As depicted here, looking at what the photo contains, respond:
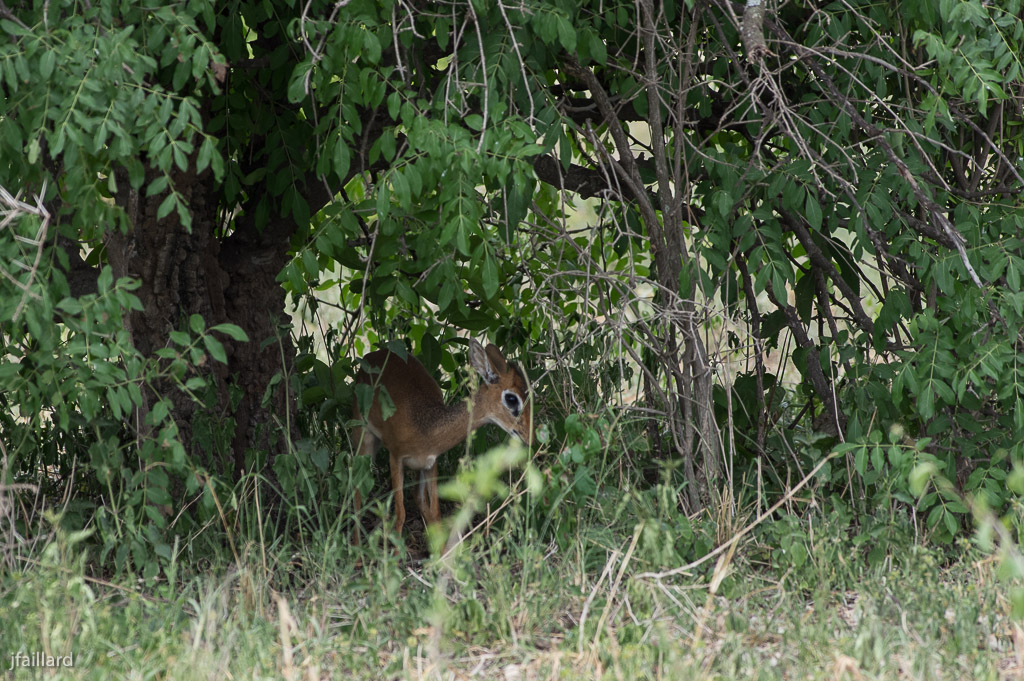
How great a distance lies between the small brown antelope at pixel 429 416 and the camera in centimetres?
543

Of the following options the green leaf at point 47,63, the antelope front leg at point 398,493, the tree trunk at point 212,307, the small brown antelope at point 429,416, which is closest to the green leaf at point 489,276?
the tree trunk at point 212,307

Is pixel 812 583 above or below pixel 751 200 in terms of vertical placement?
below

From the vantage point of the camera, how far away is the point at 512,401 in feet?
18.0

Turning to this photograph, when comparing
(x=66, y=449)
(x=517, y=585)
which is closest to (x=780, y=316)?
(x=517, y=585)

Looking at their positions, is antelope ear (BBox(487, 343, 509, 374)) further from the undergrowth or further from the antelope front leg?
the undergrowth

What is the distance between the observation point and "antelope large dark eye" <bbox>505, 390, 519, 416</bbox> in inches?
215

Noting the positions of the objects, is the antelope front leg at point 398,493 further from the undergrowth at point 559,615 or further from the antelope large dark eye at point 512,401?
the undergrowth at point 559,615

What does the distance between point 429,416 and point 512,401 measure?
428 mm

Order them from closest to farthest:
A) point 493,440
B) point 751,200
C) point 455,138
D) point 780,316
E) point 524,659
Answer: point 524,659
point 455,138
point 751,200
point 780,316
point 493,440

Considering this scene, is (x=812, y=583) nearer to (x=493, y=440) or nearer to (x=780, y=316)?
(x=780, y=316)

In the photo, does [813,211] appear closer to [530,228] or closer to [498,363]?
[530,228]

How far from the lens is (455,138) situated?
12.8 ft

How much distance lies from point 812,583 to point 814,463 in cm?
108

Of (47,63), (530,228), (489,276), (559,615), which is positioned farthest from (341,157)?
(559,615)
